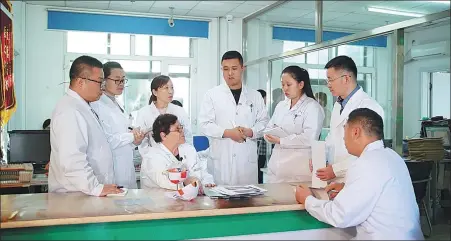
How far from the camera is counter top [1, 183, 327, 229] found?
5.71ft

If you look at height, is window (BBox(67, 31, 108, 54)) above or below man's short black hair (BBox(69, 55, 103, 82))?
above

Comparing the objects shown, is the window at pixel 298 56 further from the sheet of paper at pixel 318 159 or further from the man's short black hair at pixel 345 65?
the sheet of paper at pixel 318 159

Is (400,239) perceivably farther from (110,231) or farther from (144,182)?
(144,182)

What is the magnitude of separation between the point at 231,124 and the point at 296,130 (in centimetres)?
57

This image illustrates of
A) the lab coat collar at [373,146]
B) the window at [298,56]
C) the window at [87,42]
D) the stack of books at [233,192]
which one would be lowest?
the stack of books at [233,192]

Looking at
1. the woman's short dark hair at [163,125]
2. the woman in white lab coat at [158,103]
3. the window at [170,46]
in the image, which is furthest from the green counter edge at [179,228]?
the window at [170,46]

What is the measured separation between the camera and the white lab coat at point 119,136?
→ 2928 mm

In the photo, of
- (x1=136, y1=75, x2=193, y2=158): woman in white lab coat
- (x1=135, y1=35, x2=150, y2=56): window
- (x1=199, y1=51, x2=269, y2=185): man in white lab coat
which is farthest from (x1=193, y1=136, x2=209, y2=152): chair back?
(x1=199, y1=51, x2=269, y2=185): man in white lab coat

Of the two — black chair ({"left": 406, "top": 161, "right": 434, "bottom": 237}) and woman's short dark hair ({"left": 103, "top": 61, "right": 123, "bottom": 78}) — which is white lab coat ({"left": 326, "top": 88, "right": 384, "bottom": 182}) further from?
woman's short dark hair ({"left": 103, "top": 61, "right": 123, "bottom": 78})

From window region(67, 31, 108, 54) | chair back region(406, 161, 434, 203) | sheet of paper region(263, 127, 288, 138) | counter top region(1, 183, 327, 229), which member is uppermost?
window region(67, 31, 108, 54)

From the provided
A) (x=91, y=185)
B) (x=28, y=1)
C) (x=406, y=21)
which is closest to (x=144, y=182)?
(x=91, y=185)

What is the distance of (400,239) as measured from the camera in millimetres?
1812

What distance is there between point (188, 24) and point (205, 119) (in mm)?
4002

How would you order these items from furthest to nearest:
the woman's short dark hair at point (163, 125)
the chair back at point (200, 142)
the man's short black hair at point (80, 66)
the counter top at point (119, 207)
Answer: the chair back at point (200, 142) → the woman's short dark hair at point (163, 125) → the man's short black hair at point (80, 66) → the counter top at point (119, 207)
